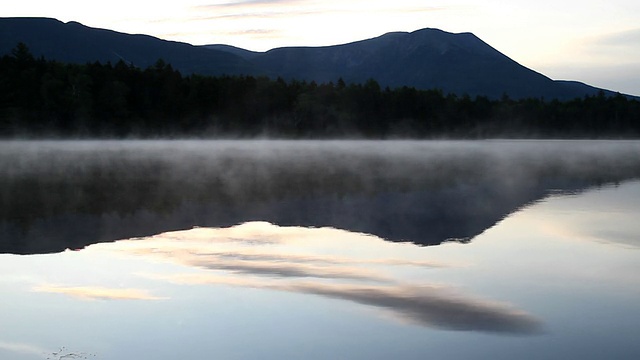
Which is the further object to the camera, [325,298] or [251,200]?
[251,200]

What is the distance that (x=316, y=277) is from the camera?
1269cm

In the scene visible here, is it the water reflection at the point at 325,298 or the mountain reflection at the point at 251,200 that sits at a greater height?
the water reflection at the point at 325,298

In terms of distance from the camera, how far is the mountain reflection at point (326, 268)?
10133 millimetres

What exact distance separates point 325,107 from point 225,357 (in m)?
141

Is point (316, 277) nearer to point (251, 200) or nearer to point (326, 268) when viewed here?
point (326, 268)

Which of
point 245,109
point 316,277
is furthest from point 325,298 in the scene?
point 245,109

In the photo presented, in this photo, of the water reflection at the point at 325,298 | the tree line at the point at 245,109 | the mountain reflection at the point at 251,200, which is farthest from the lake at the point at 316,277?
the tree line at the point at 245,109

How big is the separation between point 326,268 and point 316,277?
0.87 m

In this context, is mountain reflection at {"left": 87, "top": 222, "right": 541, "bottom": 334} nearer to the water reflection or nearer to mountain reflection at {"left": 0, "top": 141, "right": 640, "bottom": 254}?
the water reflection

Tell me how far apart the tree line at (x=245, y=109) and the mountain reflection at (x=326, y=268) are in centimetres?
10181

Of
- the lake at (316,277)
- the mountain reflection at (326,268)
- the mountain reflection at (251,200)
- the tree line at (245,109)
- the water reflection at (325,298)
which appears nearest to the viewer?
the water reflection at (325,298)

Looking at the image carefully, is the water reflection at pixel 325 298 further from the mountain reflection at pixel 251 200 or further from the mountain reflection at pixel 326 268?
the mountain reflection at pixel 251 200

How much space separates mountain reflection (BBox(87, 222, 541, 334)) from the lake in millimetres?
47

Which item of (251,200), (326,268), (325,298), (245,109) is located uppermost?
(245,109)
